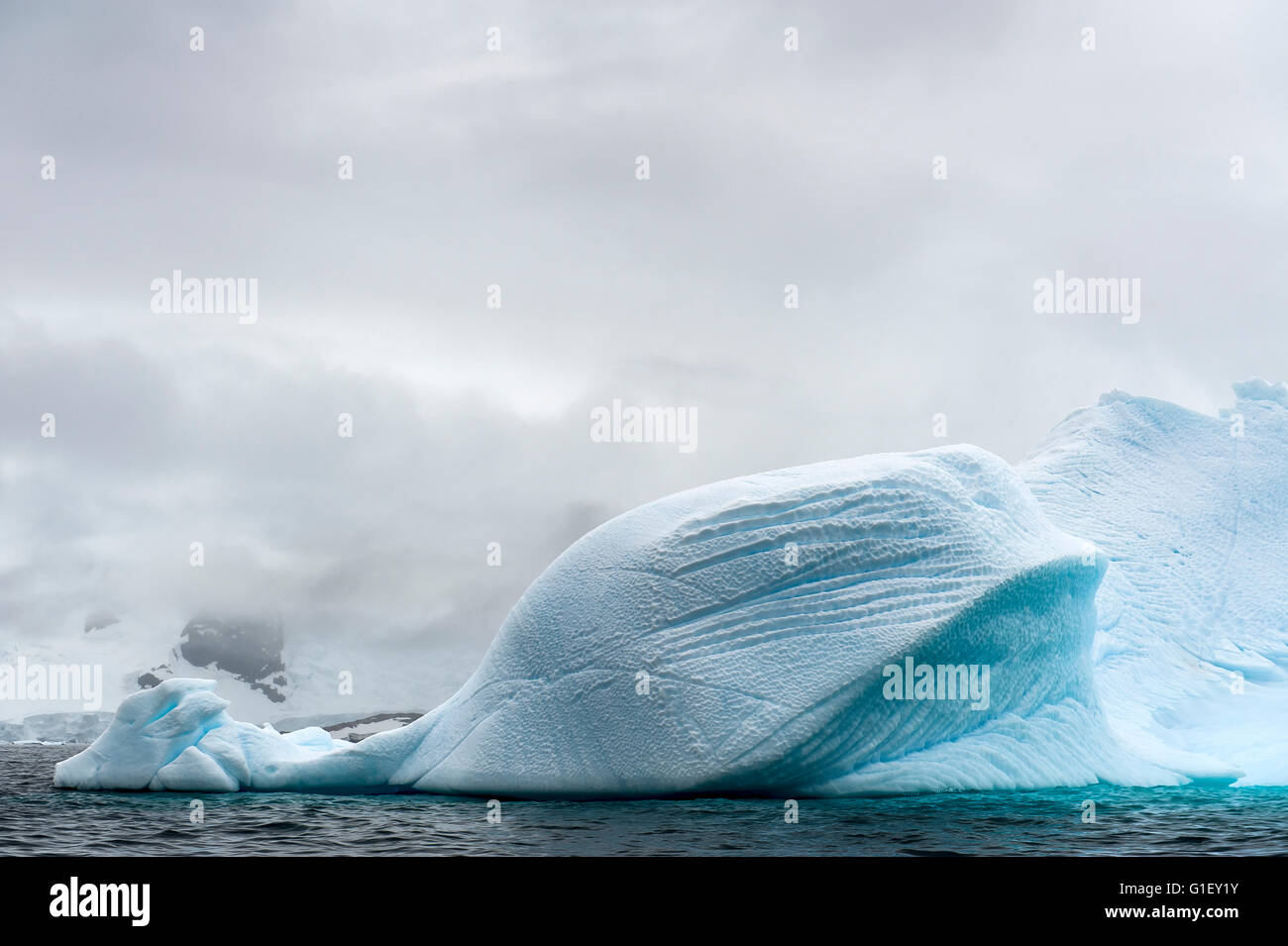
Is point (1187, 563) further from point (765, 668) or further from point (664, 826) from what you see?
point (664, 826)

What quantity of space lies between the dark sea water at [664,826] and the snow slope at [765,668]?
0.56 metres

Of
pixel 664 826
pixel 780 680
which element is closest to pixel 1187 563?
pixel 780 680

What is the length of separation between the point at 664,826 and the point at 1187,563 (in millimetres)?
15100

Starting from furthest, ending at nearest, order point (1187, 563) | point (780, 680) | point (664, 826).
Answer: point (1187, 563) < point (780, 680) < point (664, 826)

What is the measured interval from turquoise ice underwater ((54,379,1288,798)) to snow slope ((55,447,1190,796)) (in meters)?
0.03

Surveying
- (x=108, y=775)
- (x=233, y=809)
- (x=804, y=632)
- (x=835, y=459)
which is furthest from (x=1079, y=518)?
(x=108, y=775)

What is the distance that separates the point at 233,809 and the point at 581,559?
5.85 meters

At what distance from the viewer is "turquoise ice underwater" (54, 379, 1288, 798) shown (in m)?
15.4

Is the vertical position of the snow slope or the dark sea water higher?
the snow slope

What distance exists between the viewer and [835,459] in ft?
61.0

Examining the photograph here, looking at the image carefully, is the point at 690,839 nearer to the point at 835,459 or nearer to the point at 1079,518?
the point at 835,459

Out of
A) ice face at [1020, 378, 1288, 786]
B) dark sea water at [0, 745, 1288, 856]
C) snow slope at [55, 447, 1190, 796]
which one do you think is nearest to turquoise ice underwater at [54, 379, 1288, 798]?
snow slope at [55, 447, 1190, 796]

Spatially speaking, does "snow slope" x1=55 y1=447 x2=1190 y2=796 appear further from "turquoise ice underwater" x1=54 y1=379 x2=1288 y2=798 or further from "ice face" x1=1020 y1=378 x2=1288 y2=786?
"ice face" x1=1020 y1=378 x2=1288 y2=786

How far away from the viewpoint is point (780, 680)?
1538cm
